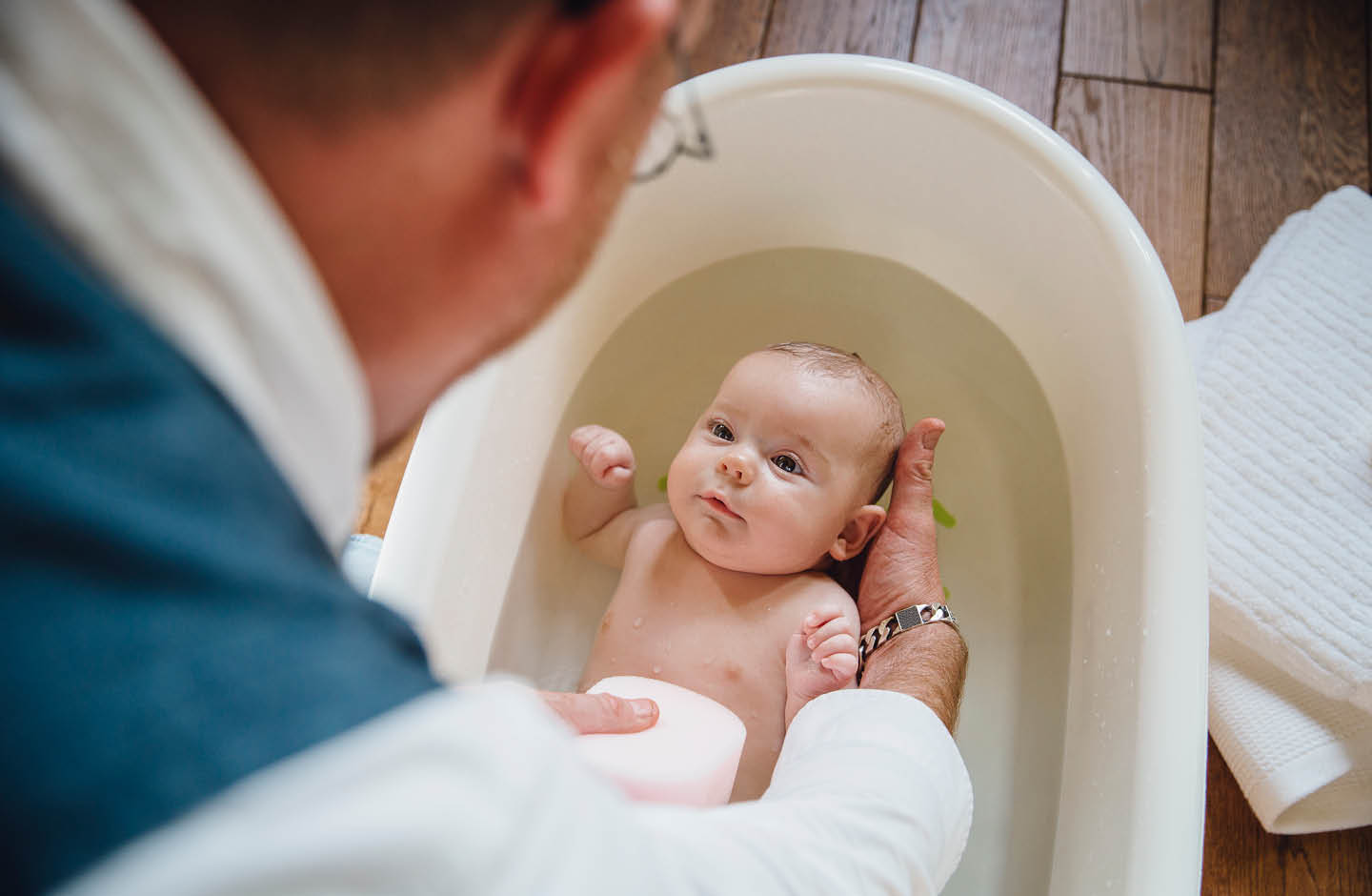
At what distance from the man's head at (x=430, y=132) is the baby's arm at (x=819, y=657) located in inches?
27.2

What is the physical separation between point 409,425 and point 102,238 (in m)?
0.23

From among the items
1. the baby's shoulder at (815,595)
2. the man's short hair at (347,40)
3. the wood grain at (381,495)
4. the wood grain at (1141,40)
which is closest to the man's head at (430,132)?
the man's short hair at (347,40)

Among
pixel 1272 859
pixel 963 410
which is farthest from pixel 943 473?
pixel 1272 859

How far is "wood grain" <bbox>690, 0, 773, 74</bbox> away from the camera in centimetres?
186

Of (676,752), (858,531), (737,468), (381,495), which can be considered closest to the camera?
(676,752)

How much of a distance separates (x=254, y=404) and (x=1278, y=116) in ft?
6.17

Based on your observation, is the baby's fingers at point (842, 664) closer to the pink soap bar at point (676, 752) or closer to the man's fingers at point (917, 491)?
the pink soap bar at point (676, 752)

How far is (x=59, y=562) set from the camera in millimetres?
374

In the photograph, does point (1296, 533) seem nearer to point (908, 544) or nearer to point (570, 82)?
point (908, 544)

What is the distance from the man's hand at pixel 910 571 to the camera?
1.24m

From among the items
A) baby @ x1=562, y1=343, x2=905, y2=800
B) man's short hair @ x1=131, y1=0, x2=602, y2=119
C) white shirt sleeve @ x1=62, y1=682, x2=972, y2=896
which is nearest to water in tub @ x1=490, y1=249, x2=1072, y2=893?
baby @ x1=562, y1=343, x2=905, y2=800

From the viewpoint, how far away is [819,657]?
1.16 m

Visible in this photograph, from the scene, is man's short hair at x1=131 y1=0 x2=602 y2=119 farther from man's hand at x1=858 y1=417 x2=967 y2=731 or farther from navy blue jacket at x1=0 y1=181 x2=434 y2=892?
man's hand at x1=858 y1=417 x2=967 y2=731

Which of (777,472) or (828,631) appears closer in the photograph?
(828,631)
